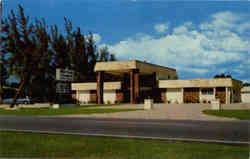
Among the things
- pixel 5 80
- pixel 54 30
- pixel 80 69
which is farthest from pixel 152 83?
pixel 5 80

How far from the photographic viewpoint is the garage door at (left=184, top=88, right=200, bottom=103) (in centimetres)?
5369

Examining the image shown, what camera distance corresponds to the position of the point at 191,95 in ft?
178

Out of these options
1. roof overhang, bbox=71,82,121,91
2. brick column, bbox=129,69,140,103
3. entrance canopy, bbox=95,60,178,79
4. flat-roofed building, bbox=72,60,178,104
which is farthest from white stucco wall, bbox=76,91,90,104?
brick column, bbox=129,69,140,103

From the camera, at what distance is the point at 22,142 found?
984 cm

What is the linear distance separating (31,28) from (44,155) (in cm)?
4884

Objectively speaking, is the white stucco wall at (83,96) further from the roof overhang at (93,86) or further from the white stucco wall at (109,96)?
the white stucco wall at (109,96)

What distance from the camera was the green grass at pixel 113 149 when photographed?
758 cm

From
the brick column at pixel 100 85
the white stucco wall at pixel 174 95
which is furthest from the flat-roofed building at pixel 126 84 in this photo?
the white stucco wall at pixel 174 95

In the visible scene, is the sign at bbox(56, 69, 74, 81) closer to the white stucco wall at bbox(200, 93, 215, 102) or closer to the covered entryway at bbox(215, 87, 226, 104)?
the white stucco wall at bbox(200, 93, 215, 102)

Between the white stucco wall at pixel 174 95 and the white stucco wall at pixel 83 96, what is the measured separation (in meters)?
18.3

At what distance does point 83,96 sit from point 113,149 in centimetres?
5715

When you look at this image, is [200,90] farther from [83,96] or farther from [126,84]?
[83,96]

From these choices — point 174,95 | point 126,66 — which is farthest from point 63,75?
point 174,95

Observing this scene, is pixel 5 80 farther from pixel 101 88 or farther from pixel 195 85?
pixel 195 85
